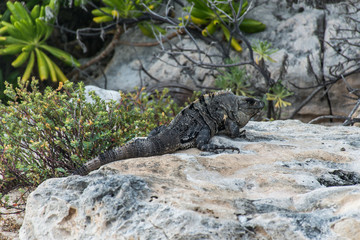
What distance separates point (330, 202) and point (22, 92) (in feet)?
12.3

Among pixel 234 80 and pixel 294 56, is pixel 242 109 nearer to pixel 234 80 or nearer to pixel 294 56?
pixel 234 80

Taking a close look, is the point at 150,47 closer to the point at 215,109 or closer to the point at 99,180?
the point at 215,109

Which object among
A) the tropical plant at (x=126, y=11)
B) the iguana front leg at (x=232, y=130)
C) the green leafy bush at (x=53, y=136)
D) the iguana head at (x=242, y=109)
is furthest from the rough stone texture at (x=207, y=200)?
the tropical plant at (x=126, y=11)

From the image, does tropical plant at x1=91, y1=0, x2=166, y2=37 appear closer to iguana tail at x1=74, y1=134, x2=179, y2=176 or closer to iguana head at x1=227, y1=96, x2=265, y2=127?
iguana head at x1=227, y1=96, x2=265, y2=127

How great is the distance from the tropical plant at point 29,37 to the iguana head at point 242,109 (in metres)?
4.98

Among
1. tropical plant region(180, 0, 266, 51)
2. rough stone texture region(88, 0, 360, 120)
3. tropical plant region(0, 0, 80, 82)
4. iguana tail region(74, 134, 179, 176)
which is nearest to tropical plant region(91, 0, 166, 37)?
rough stone texture region(88, 0, 360, 120)

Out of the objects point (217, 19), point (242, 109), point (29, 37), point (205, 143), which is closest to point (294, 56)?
point (217, 19)

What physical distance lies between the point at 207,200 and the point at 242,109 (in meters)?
2.36

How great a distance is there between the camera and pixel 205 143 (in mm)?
4336

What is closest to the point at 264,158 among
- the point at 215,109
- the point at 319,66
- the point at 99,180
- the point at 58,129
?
the point at 215,109

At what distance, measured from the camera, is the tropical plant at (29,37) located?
9.01 meters

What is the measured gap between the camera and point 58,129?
14.6 ft

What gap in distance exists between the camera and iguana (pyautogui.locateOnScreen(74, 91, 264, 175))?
3.95 m

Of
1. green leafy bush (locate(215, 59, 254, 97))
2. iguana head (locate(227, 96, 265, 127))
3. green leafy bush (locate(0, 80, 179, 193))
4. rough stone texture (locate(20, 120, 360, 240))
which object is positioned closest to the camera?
rough stone texture (locate(20, 120, 360, 240))
